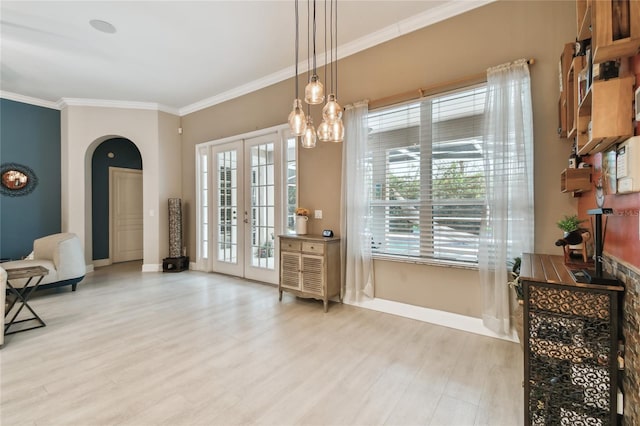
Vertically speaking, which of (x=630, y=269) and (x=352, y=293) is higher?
(x=630, y=269)

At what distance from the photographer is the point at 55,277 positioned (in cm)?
397

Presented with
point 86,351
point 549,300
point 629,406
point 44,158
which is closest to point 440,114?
point 549,300

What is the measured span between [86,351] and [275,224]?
8.73ft

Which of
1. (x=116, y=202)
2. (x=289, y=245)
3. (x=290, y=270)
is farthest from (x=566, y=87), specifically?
(x=116, y=202)

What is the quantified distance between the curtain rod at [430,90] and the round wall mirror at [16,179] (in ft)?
20.1

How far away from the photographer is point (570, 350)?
4.73 ft

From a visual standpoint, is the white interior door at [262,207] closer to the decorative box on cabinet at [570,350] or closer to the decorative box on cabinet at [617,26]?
the decorative box on cabinet at [570,350]

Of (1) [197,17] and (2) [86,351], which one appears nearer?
(2) [86,351]

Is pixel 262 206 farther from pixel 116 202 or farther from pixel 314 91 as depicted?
pixel 116 202

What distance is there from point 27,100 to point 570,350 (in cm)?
796

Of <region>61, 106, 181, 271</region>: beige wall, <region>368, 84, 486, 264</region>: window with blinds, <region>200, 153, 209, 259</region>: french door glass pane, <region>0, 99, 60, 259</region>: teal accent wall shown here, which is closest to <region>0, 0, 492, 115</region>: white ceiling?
<region>0, 99, 60, 259</region>: teal accent wall

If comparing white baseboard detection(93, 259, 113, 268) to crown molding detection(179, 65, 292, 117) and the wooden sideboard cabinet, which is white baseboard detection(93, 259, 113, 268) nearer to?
crown molding detection(179, 65, 292, 117)

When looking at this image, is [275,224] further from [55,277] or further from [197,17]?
[55,277]

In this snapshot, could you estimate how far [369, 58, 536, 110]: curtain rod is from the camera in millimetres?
2740
